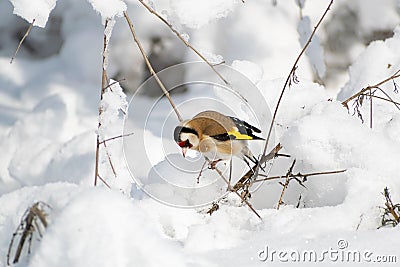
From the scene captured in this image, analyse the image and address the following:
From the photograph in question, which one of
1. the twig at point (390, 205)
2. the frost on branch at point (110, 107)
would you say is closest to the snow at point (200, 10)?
the frost on branch at point (110, 107)

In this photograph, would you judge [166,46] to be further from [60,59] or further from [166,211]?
[166,211]

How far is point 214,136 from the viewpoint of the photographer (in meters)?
1.75

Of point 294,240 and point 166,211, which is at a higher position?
point 166,211

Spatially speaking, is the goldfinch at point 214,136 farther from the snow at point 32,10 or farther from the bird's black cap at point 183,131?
the snow at point 32,10

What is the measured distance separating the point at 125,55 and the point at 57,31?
0.51m

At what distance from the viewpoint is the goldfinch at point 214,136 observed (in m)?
1.73

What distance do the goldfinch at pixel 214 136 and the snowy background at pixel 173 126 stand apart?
12 cm

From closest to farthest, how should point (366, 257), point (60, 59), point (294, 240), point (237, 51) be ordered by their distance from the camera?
point (366, 257) → point (294, 240) → point (237, 51) → point (60, 59)

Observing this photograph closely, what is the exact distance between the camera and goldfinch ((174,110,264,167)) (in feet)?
5.66

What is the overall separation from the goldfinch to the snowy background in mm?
124

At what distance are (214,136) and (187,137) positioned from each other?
8 cm

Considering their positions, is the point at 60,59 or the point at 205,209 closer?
the point at 205,209

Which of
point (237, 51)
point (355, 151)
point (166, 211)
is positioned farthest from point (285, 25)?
point (166, 211)

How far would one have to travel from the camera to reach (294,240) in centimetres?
143
